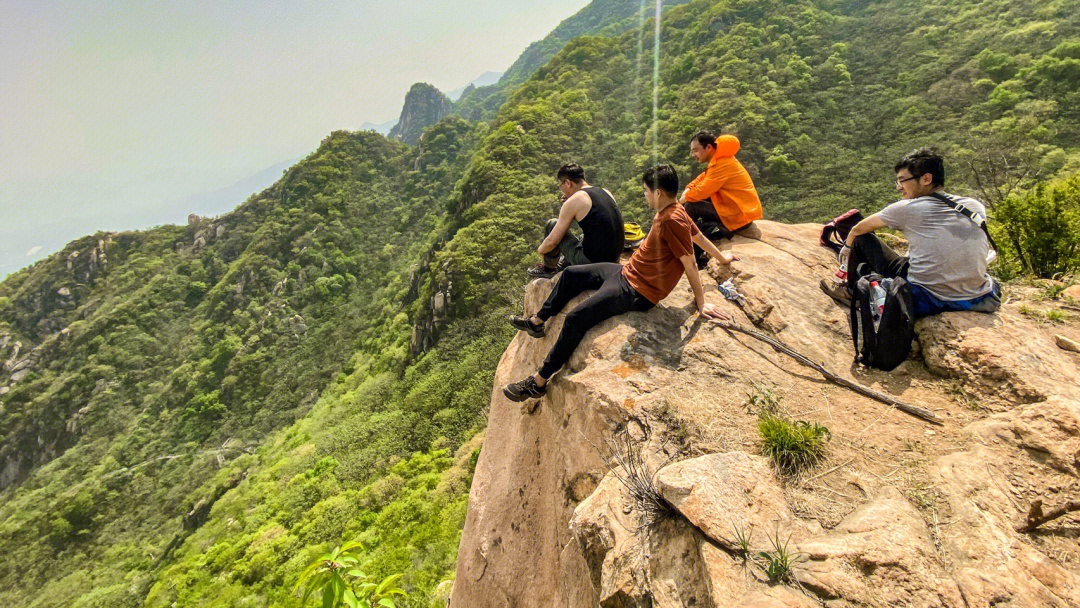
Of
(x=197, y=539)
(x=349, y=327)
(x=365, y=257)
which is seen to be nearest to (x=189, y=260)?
(x=365, y=257)

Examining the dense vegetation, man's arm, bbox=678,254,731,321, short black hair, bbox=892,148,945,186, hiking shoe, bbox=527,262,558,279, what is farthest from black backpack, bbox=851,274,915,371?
the dense vegetation

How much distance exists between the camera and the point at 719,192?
6.03 meters

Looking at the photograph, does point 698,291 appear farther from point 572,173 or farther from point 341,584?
point 341,584

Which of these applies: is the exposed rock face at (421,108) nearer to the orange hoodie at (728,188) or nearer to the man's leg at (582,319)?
the orange hoodie at (728,188)

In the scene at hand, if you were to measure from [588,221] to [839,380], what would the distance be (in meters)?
3.00

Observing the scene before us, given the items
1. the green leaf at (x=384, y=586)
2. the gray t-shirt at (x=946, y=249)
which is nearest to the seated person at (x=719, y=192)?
the gray t-shirt at (x=946, y=249)

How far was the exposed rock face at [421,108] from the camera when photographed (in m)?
149

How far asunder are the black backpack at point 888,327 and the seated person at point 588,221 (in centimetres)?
253

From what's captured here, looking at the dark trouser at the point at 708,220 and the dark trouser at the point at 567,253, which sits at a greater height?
the dark trouser at the point at 567,253

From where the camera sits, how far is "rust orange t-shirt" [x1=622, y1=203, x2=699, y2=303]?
4059mm

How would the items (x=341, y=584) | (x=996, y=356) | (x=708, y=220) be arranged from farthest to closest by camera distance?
(x=708, y=220) → (x=996, y=356) → (x=341, y=584)

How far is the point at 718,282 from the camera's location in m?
5.25

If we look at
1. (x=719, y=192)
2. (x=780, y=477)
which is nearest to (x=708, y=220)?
(x=719, y=192)

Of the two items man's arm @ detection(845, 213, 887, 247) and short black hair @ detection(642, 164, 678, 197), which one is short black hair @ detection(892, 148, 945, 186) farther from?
short black hair @ detection(642, 164, 678, 197)
